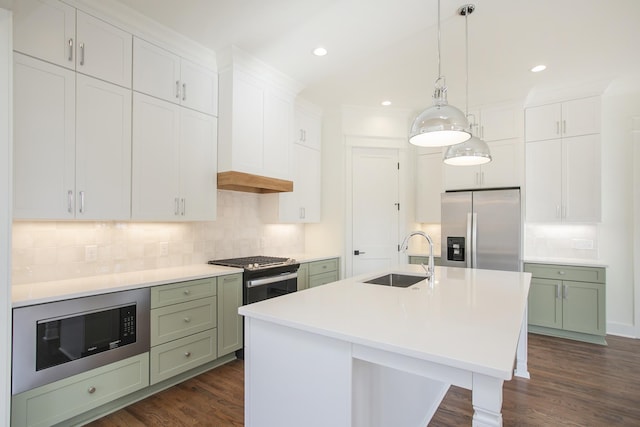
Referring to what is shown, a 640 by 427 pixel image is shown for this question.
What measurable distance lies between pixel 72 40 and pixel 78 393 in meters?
2.23

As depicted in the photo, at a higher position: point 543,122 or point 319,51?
point 319,51

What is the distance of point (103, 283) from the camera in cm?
229

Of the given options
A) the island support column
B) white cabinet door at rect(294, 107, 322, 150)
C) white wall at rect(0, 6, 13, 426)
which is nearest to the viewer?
the island support column

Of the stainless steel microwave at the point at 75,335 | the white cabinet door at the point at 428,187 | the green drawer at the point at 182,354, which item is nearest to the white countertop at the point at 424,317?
the stainless steel microwave at the point at 75,335

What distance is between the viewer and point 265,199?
13.1 feet

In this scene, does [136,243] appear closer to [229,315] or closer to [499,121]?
[229,315]

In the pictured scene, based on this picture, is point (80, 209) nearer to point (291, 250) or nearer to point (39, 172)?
point (39, 172)

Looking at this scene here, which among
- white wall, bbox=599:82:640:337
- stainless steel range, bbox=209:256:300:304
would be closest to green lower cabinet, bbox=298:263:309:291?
stainless steel range, bbox=209:256:300:304

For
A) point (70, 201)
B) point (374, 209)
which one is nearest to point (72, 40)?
point (70, 201)

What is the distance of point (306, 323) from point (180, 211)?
1830 millimetres

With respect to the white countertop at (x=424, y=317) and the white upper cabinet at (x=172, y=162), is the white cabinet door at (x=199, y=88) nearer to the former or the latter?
the white upper cabinet at (x=172, y=162)

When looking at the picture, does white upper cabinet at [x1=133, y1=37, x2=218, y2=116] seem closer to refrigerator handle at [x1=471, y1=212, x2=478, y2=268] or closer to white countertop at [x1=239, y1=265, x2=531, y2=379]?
white countertop at [x1=239, y1=265, x2=531, y2=379]

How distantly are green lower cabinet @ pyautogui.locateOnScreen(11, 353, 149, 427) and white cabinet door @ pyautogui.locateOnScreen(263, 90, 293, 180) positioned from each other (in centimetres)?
202

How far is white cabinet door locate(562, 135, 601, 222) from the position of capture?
371 centimetres
